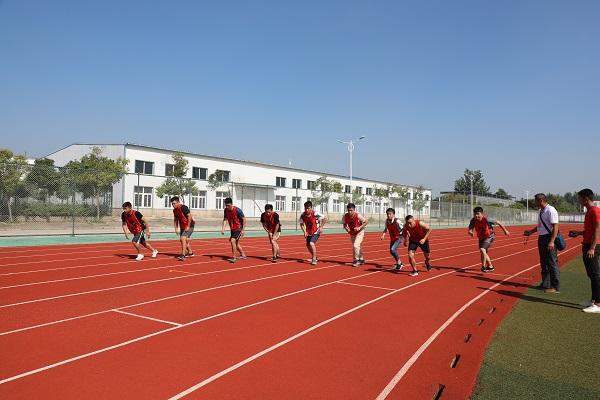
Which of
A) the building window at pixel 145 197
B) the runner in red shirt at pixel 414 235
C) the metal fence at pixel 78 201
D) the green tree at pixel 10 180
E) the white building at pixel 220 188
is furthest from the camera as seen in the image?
the white building at pixel 220 188

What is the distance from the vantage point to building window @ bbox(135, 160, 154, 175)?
41.0 meters

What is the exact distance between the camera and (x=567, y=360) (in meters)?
4.59

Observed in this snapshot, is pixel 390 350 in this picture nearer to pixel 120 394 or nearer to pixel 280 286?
pixel 120 394

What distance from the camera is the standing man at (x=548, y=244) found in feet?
27.2

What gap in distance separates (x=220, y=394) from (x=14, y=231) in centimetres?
1976

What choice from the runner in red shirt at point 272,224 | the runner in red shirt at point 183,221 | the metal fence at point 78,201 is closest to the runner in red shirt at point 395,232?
the runner in red shirt at point 272,224

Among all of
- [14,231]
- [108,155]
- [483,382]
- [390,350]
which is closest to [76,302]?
[390,350]

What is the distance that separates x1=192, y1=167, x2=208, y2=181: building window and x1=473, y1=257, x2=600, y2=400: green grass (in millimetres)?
41164

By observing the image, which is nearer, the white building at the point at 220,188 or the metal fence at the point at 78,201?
the metal fence at the point at 78,201

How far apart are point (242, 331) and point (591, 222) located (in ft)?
18.4

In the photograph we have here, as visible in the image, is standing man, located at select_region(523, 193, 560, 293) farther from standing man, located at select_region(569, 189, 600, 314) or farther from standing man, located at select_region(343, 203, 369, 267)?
standing man, located at select_region(343, 203, 369, 267)

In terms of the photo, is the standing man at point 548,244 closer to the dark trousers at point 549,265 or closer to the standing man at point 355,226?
the dark trousers at point 549,265

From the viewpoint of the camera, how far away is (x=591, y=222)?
688cm

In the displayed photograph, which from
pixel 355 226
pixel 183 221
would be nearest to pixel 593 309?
pixel 355 226
